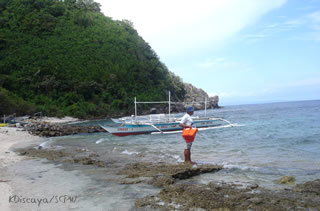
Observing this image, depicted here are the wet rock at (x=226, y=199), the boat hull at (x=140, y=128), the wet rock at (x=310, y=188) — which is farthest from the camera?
the boat hull at (x=140, y=128)

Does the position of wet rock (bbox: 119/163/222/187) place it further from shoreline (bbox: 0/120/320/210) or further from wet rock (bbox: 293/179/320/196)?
wet rock (bbox: 293/179/320/196)

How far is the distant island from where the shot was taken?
59.2 meters

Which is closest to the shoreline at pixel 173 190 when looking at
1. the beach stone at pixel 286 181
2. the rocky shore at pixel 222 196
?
the rocky shore at pixel 222 196

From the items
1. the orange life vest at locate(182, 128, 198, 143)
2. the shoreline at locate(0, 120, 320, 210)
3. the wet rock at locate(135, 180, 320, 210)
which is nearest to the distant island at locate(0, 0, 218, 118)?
the shoreline at locate(0, 120, 320, 210)

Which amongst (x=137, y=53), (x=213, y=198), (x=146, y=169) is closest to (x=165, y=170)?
(x=146, y=169)

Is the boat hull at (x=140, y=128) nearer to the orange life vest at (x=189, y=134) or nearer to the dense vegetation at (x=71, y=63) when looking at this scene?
the orange life vest at (x=189, y=134)

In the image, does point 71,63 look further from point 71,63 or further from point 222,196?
point 222,196

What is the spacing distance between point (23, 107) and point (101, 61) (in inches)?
1341

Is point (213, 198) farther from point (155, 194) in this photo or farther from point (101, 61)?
point (101, 61)

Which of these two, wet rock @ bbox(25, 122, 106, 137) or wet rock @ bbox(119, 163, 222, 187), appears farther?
wet rock @ bbox(25, 122, 106, 137)

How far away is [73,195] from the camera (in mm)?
6062

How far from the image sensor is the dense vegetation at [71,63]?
195 feet

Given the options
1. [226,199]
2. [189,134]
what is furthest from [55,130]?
[226,199]

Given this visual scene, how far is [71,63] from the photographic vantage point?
69625 millimetres
